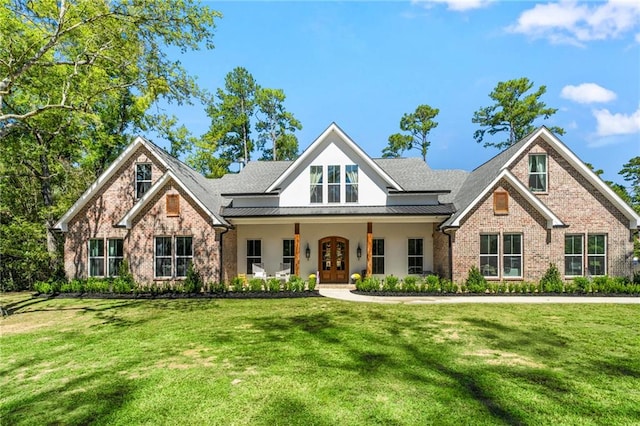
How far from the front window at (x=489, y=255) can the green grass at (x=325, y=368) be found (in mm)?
4685

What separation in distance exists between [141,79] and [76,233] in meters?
9.13

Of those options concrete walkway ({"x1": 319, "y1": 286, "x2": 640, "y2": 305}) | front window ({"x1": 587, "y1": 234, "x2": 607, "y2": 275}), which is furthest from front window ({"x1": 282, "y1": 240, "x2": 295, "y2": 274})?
front window ({"x1": 587, "y1": 234, "x2": 607, "y2": 275})

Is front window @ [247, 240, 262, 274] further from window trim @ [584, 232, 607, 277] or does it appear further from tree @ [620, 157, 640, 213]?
tree @ [620, 157, 640, 213]

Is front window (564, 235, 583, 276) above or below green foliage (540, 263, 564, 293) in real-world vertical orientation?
above

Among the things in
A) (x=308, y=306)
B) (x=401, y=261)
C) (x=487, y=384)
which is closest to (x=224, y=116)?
(x=401, y=261)

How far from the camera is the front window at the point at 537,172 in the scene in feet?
52.1

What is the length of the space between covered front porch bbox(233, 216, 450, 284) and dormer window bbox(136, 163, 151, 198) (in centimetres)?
508

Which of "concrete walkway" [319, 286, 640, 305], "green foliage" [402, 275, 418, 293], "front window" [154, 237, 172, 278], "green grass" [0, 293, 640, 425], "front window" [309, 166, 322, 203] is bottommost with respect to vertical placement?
"concrete walkway" [319, 286, 640, 305]

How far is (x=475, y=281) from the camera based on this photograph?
14148mm

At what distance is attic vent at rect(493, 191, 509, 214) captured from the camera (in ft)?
48.5

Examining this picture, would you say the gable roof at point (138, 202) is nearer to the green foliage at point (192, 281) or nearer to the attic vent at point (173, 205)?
the attic vent at point (173, 205)

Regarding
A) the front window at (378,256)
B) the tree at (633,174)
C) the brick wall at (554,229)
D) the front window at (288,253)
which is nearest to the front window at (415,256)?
the front window at (378,256)

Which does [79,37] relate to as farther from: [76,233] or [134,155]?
[76,233]

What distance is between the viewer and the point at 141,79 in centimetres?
1253
